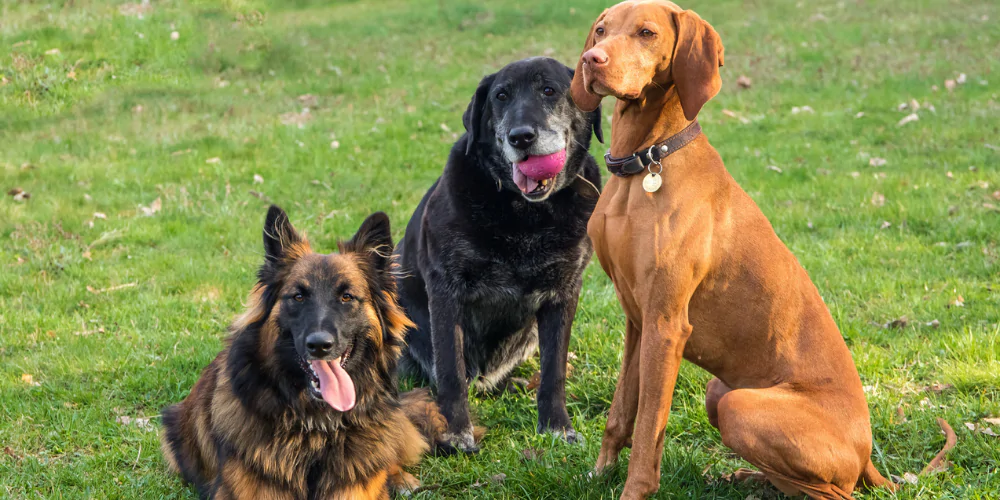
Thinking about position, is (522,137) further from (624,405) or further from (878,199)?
(878,199)

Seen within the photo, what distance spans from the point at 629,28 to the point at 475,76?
1050 centimetres

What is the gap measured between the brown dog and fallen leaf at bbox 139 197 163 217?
20.1 ft

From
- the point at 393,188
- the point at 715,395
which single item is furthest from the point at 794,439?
the point at 393,188

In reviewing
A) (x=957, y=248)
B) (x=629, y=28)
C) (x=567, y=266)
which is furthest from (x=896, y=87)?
(x=629, y=28)

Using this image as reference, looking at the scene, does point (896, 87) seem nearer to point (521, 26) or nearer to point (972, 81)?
point (972, 81)

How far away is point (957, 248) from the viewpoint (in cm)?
697

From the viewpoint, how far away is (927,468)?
3.69 m

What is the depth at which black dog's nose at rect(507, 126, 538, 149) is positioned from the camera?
439cm

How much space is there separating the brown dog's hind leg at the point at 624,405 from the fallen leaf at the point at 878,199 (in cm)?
544

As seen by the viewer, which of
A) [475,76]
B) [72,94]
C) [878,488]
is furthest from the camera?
[475,76]

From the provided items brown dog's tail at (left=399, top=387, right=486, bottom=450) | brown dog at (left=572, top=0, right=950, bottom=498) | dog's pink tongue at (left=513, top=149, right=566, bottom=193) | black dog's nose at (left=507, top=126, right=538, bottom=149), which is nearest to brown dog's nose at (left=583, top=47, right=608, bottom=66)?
brown dog at (left=572, top=0, right=950, bottom=498)

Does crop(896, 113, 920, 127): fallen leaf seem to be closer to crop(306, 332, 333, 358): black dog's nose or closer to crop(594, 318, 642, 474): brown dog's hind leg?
crop(594, 318, 642, 474): brown dog's hind leg

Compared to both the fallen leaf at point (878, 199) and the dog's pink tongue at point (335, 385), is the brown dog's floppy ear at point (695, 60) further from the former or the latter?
the fallen leaf at point (878, 199)

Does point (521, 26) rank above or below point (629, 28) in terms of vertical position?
below
